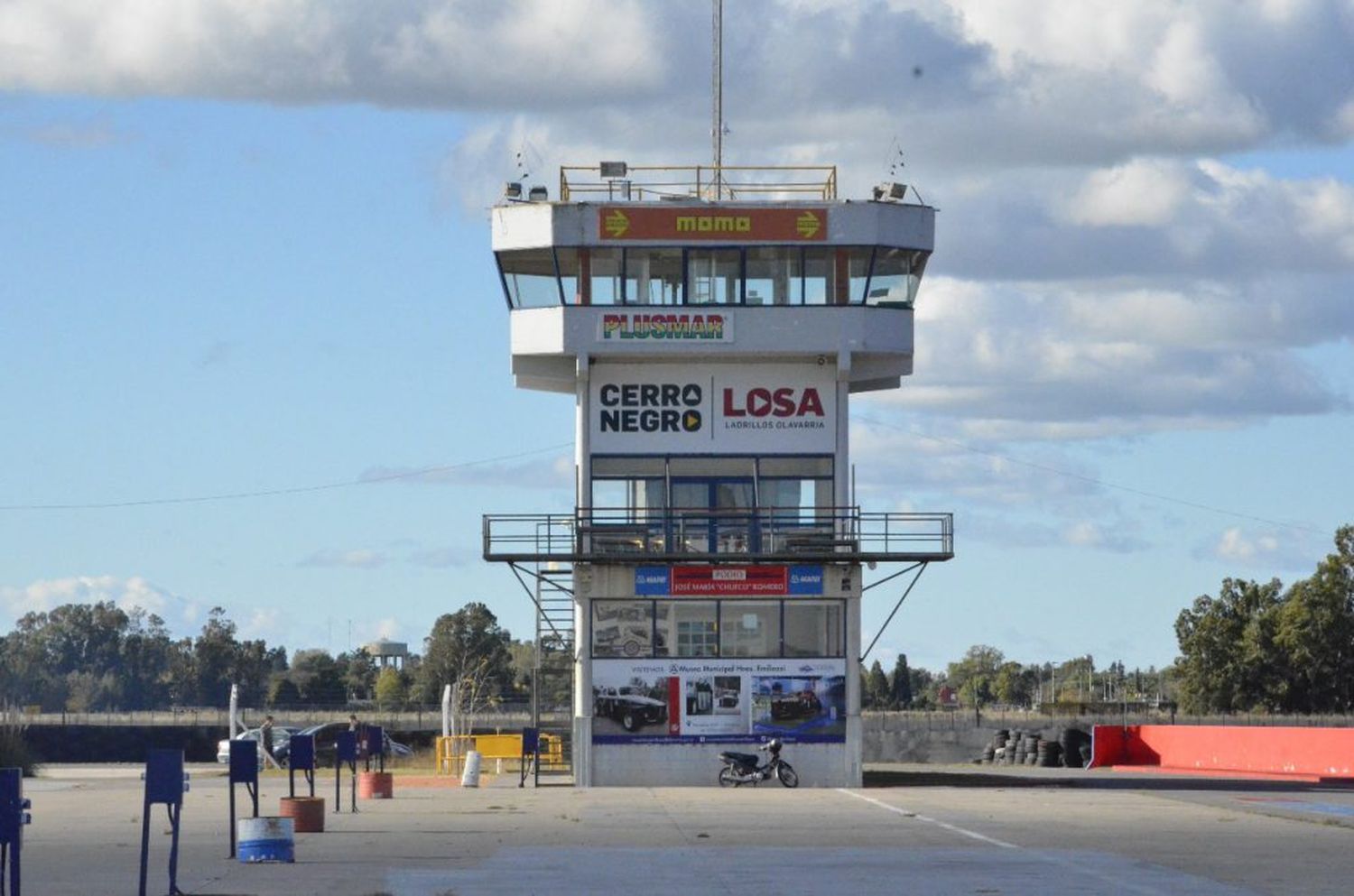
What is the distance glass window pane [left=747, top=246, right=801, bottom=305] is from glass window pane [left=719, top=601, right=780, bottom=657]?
6.33 m

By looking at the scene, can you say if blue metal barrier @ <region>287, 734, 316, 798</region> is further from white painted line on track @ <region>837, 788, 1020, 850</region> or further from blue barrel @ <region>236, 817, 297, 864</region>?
white painted line on track @ <region>837, 788, 1020, 850</region>

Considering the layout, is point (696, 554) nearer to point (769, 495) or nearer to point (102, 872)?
point (769, 495)

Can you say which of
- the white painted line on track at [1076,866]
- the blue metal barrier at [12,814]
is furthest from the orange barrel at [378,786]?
the blue metal barrier at [12,814]

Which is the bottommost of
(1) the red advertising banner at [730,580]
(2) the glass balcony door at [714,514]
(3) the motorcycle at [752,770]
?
(3) the motorcycle at [752,770]

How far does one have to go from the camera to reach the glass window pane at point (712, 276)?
4925 centimetres

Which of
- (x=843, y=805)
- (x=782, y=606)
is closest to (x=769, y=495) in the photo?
(x=782, y=606)

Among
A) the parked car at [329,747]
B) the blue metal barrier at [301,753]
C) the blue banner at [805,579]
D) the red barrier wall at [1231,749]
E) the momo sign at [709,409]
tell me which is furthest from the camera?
the parked car at [329,747]

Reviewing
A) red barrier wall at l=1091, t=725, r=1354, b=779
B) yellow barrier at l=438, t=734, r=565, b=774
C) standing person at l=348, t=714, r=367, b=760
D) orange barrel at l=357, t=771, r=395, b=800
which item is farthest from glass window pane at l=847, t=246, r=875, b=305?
yellow barrier at l=438, t=734, r=565, b=774

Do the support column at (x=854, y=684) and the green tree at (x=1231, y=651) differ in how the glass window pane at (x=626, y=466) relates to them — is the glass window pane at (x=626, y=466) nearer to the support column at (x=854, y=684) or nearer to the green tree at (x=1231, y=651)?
the support column at (x=854, y=684)

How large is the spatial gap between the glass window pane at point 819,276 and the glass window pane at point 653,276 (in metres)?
2.69

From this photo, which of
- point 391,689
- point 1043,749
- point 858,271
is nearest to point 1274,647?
point 1043,749

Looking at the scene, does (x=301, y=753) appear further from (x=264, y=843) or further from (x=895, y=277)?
(x=895, y=277)

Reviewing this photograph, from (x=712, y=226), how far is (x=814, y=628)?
865cm

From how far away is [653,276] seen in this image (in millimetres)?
49344
